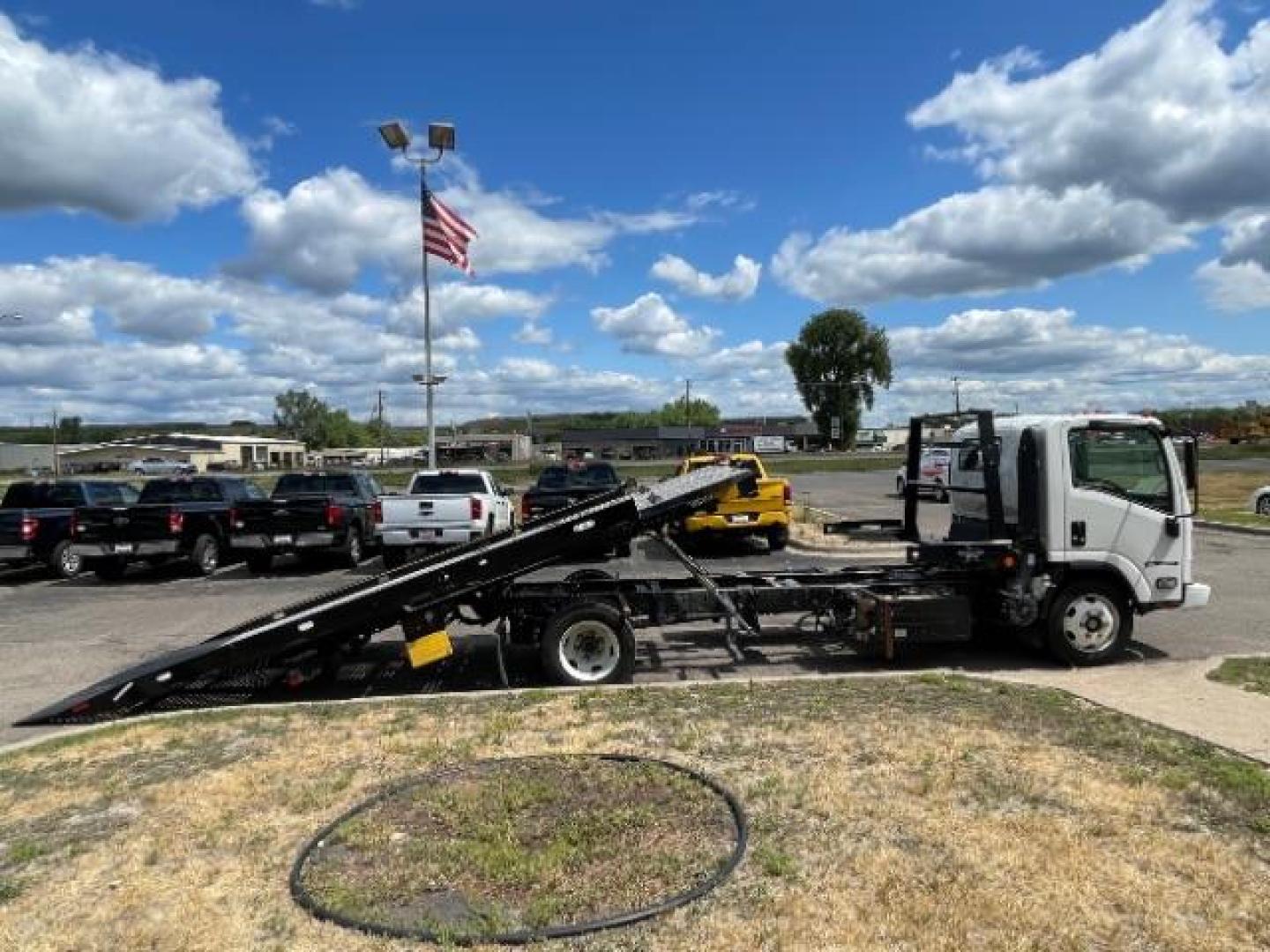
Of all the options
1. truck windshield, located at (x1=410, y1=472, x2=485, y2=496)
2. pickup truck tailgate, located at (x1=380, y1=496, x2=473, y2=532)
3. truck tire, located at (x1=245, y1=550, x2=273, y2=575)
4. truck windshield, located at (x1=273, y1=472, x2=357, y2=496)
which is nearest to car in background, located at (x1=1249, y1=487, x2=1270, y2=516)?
truck windshield, located at (x1=410, y1=472, x2=485, y2=496)

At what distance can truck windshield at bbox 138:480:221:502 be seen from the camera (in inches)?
711

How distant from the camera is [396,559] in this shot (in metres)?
17.1

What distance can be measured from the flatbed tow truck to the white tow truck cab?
0.6 inches

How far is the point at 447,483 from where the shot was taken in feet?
58.6

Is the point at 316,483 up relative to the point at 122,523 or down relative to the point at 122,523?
up

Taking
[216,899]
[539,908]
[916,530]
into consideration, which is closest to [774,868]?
[539,908]

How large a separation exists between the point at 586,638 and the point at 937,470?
403 cm

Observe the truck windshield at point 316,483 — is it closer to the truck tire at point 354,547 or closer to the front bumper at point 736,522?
the truck tire at point 354,547

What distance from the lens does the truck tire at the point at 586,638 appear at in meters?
7.83

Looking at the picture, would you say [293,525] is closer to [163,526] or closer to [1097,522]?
[163,526]

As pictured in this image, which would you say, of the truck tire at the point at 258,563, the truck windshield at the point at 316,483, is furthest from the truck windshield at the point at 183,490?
the truck tire at the point at 258,563

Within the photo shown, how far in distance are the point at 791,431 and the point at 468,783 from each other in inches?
6114

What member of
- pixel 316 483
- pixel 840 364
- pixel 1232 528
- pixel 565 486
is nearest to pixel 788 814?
pixel 565 486

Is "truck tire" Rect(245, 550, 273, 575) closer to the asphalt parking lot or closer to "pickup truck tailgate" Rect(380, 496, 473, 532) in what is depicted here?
the asphalt parking lot
